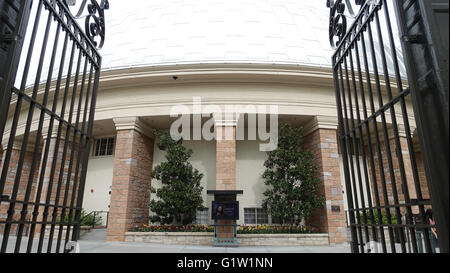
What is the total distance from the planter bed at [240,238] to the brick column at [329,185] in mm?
577

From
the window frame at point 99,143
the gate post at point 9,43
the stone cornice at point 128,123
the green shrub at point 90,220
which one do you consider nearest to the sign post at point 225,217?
the stone cornice at point 128,123

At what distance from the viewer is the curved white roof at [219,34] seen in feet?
50.7

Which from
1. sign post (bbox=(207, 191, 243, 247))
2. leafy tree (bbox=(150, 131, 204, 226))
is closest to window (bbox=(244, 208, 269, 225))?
leafy tree (bbox=(150, 131, 204, 226))

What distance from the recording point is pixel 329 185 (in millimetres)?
13156

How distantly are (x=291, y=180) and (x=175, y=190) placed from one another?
5.41m

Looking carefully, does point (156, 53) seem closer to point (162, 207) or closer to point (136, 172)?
point (136, 172)

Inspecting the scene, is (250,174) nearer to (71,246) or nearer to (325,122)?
Answer: (325,122)

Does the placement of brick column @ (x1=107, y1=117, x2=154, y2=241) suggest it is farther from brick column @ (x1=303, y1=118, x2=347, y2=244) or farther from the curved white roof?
brick column @ (x1=303, y1=118, x2=347, y2=244)

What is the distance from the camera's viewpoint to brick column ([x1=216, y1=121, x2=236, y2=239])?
13.0m

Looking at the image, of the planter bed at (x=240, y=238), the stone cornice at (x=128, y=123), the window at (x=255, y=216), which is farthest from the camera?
the window at (x=255, y=216)

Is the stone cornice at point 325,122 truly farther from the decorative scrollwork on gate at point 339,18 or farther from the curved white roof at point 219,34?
the decorative scrollwork on gate at point 339,18

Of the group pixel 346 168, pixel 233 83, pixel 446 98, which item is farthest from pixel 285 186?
pixel 446 98

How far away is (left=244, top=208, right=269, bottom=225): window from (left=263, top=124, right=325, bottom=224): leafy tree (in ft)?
6.03

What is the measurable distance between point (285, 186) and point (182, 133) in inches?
239
